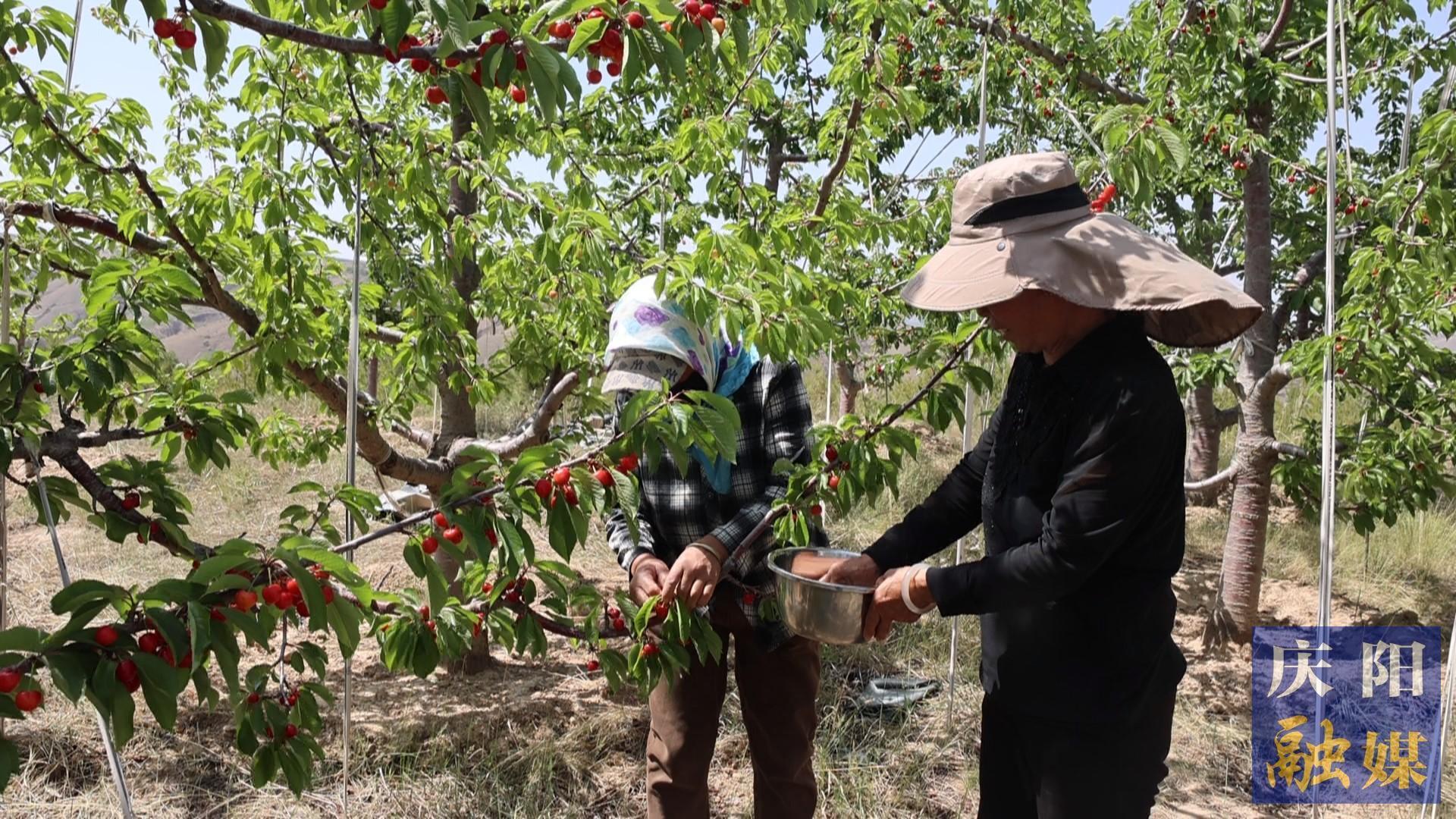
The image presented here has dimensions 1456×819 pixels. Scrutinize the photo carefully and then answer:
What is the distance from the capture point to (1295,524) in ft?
21.2

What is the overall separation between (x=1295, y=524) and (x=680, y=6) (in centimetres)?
672

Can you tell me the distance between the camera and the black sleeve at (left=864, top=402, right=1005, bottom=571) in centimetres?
180

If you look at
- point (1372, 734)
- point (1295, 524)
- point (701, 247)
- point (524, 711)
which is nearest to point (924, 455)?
point (1295, 524)

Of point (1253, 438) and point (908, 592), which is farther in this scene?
point (1253, 438)

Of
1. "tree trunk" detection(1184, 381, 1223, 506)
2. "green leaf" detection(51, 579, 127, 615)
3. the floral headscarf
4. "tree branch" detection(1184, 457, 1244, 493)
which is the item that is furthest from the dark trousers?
"tree trunk" detection(1184, 381, 1223, 506)

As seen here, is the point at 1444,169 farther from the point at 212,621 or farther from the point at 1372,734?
the point at 212,621

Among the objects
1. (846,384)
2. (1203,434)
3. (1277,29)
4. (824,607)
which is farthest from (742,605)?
(1203,434)

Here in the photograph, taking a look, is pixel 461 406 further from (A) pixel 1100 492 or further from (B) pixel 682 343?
(A) pixel 1100 492

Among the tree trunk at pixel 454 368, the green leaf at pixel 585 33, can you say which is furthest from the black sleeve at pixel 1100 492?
the tree trunk at pixel 454 368

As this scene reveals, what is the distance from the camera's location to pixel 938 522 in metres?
1.81

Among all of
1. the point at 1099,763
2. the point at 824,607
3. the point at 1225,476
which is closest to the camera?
the point at 1099,763

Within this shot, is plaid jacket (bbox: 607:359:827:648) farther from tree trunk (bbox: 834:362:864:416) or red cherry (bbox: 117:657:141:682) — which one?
tree trunk (bbox: 834:362:864:416)
